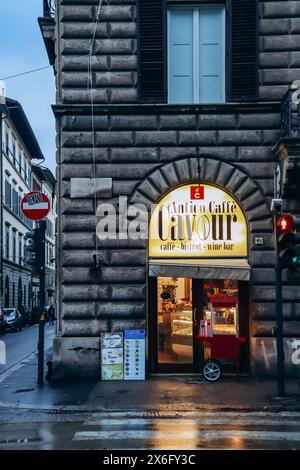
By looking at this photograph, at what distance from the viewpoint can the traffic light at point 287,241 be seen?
12539mm

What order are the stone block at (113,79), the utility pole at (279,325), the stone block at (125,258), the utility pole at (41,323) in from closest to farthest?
the utility pole at (279,325)
the utility pole at (41,323)
the stone block at (125,258)
the stone block at (113,79)

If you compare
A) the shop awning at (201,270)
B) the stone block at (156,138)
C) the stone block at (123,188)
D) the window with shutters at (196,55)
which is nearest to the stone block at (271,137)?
the window with shutters at (196,55)


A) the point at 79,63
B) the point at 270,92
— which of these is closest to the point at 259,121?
the point at 270,92

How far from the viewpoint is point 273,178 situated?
1512cm

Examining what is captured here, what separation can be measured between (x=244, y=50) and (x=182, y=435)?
31.0ft

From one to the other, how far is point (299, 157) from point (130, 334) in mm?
5260

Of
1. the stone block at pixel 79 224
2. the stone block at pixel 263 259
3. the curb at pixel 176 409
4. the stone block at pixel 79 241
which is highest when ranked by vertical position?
the stone block at pixel 79 224

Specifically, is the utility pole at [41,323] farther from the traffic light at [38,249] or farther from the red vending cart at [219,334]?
the red vending cart at [219,334]

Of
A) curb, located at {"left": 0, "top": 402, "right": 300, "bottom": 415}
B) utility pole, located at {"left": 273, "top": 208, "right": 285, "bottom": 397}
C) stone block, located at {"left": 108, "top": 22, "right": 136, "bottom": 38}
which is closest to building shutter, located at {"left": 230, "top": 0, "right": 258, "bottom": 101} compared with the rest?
stone block, located at {"left": 108, "top": 22, "right": 136, "bottom": 38}

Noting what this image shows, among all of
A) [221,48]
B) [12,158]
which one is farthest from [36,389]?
[12,158]

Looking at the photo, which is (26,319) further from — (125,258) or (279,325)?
(279,325)

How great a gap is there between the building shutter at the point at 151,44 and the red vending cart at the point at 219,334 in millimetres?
4894

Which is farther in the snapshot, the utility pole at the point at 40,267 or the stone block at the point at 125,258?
the stone block at the point at 125,258
